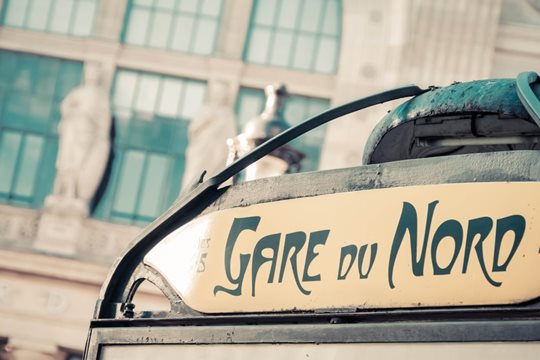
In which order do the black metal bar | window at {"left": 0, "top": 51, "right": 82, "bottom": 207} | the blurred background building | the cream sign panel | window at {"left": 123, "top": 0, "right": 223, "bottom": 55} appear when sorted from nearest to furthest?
the cream sign panel
the black metal bar
the blurred background building
window at {"left": 0, "top": 51, "right": 82, "bottom": 207}
window at {"left": 123, "top": 0, "right": 223, "bottom": 55}

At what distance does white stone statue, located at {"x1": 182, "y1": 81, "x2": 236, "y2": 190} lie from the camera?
2567 centimetres

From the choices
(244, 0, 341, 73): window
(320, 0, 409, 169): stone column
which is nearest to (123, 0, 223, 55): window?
(244, 0, 341, 73): window

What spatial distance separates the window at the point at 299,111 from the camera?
26047 mm

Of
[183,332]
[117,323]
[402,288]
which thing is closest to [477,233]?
[402,288]

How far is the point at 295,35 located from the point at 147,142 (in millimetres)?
3395

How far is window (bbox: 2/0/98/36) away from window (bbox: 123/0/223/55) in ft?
2.67

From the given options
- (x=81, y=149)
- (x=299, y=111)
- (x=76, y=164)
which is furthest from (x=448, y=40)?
→ (x=76, y=164)

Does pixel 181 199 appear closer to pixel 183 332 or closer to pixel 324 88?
pixel 183 332

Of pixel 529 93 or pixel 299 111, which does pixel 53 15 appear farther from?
pixel 529 93

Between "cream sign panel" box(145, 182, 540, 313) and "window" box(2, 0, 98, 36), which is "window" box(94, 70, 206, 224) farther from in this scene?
"cream sign panel" box(145, 182, 540, 313)

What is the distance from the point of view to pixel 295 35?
A: 1040 inches

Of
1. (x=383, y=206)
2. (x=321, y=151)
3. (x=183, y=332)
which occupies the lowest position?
(x=183, y=332)

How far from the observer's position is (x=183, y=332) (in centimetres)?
510

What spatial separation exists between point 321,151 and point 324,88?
1200 mm
